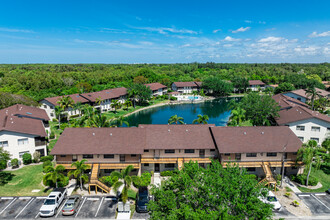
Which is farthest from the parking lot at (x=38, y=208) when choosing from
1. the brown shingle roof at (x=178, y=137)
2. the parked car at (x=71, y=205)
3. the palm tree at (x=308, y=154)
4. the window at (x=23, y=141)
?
the palm tree at (x=308, y=154)

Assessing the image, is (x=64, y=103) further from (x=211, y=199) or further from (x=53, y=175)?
(x=211, y=199)

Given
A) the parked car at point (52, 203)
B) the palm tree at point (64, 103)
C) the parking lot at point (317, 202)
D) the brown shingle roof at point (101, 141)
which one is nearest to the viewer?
the parked car at point (52, 203)

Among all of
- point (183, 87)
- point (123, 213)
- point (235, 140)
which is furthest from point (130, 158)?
point (183, 87)

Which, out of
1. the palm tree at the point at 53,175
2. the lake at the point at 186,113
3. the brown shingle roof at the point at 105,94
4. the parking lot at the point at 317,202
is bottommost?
the parking lot at the point at 317,202

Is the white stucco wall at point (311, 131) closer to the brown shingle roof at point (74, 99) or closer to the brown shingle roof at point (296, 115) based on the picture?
the brown shingle roof at point (296, 115)

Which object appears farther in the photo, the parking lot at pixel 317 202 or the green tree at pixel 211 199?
the parking lot at pixel 317 202

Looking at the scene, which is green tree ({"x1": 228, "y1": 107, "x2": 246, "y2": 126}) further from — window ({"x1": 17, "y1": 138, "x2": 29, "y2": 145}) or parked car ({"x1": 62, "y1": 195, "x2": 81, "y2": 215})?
window ({"x1": 17, "y1": 138, "x2": 29, "y2": 145})

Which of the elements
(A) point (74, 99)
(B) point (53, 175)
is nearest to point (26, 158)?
(B) point (53, 175)

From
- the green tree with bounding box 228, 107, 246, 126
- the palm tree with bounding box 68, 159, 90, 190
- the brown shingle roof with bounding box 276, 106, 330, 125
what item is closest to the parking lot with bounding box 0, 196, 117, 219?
the palm tree with bounding box 68, 159, 90, 190
